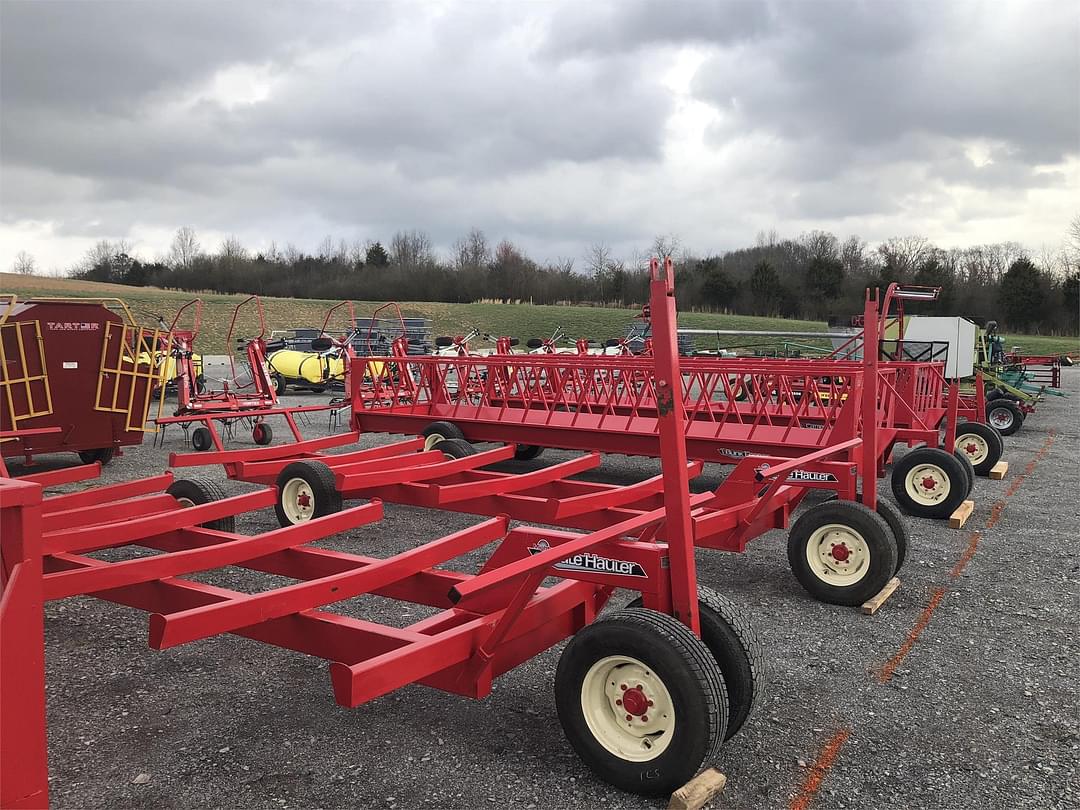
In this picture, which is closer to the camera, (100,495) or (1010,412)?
(100,495)

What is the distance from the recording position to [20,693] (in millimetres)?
1928

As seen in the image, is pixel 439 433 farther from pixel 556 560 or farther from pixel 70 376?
pixel 556 560

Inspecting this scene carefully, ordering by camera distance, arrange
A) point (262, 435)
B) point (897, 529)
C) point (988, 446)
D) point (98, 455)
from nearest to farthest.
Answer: point (897, 529) → point (988, 446) → point (98, 455) → point (262, 435)

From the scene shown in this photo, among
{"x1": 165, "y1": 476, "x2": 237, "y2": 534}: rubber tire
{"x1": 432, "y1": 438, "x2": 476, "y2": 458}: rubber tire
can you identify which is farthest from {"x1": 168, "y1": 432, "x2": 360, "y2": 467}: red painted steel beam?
{"x1": 432, "y1": 438, "x2": 476, "y2": 458}: rubber tire

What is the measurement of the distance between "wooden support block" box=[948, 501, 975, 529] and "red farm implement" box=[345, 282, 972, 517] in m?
0.10

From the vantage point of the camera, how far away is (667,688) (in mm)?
2648

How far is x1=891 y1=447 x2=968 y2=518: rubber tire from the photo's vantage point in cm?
701

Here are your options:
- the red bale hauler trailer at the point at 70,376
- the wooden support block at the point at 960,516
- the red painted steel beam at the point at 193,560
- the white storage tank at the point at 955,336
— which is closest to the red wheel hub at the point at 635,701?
the red painted steel beam at the point at 193,560

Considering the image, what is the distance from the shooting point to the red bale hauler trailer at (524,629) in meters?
1.95

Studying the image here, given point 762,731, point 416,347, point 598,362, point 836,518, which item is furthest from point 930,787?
point 416,347

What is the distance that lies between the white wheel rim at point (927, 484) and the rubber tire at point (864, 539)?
267 cm

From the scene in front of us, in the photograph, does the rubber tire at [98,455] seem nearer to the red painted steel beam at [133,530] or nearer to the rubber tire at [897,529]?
the red painted steel beam at [133,530]

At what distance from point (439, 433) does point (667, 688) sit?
6.56m

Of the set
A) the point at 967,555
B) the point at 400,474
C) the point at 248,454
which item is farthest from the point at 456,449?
the point at 967,555
